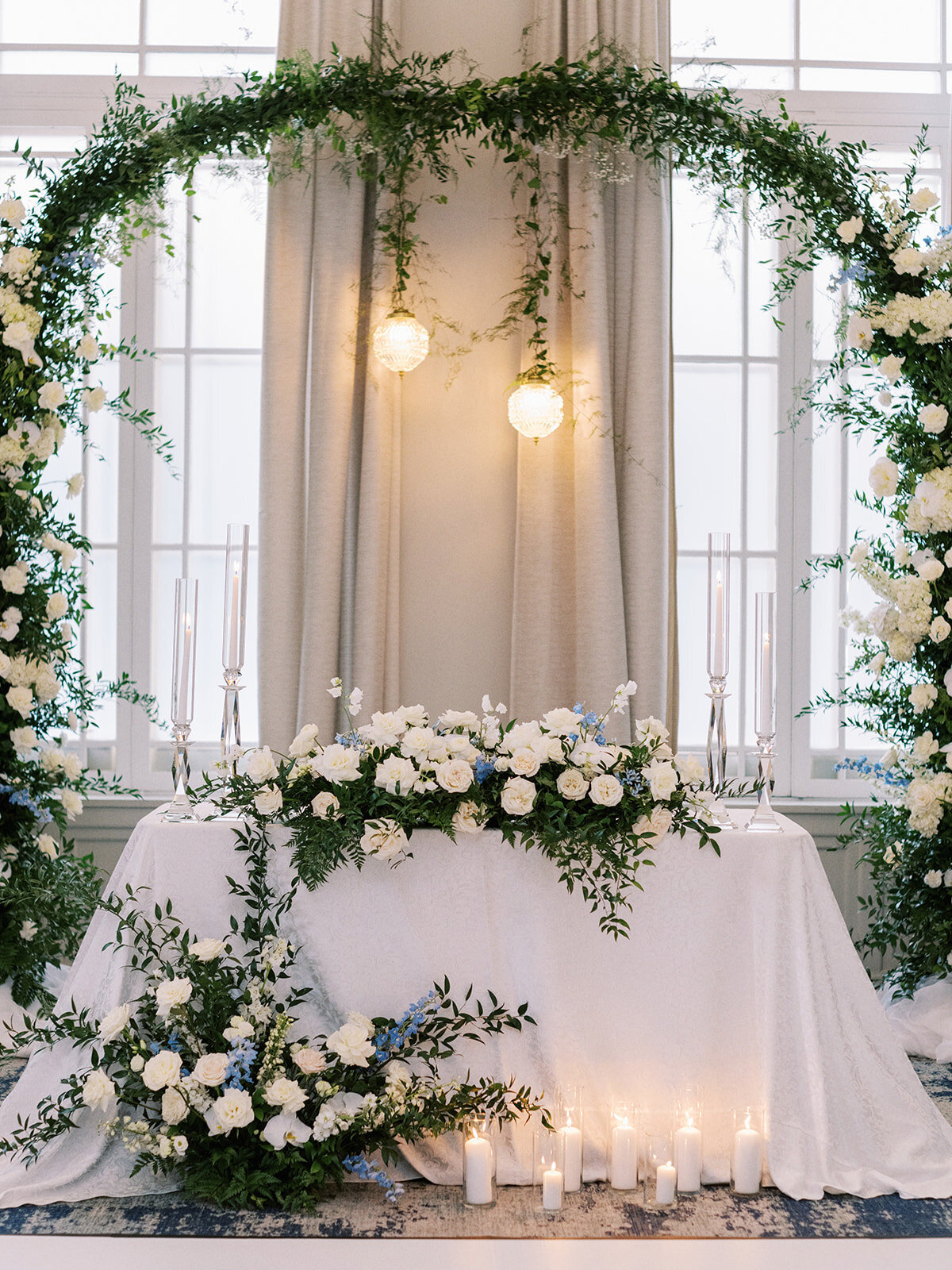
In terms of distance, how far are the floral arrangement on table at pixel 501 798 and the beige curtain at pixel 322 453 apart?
1.18 metres

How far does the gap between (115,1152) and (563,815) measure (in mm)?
1166

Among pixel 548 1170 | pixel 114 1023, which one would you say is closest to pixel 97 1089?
pixel 114 1023

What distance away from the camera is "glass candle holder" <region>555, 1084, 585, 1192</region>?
7.14ft

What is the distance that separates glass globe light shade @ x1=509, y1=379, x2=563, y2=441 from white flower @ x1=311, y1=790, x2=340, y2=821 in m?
1.61

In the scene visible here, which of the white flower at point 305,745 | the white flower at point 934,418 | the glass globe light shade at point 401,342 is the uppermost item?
the glass globe light shade at point 401,342

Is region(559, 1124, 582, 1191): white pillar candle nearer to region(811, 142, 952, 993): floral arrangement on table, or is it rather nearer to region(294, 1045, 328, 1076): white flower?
region(294, 1045, 328, 1076): white flower

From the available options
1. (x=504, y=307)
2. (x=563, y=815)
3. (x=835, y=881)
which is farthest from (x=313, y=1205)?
(x=504, y=307)

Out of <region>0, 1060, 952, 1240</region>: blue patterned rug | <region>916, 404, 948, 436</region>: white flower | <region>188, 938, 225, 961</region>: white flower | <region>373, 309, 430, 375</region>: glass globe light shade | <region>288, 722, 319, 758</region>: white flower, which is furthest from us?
<region>373, 309, 430, 375</region>: glass globe light shade

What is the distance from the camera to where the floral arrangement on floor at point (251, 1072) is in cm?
211

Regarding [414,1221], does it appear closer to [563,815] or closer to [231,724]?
[563,815]

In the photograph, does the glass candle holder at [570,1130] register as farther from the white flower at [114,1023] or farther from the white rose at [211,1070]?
the white flower at [114,1023]

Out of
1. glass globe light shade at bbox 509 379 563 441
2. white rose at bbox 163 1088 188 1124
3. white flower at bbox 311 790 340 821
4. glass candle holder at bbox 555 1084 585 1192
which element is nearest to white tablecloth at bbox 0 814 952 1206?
glass candle holder at bbox 555 1084 585 1192

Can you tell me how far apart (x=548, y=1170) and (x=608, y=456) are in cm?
215

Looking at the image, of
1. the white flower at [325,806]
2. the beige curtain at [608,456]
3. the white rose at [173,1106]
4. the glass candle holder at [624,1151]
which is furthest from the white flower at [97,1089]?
the beige curtain at [608,456]
